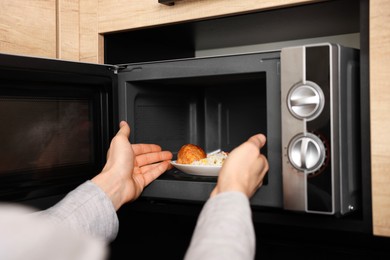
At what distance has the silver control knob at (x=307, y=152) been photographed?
2.21 feet

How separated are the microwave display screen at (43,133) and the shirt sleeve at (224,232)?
0.38 m

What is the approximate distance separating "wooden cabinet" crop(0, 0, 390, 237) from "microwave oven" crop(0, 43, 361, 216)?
0.04 meters

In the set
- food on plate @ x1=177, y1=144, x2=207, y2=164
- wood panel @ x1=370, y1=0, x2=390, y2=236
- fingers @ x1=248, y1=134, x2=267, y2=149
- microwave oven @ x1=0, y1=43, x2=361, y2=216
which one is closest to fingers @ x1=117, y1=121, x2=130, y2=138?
microwave oven @ x1=0, y1=43, x2=361, y2=216

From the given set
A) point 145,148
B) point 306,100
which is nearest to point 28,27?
point 145,148

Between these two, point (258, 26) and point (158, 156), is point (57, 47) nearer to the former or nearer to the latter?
point (158, 156)

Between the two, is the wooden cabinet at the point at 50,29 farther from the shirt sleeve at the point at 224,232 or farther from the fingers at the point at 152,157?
the shirt sleeve at the point at 224,232

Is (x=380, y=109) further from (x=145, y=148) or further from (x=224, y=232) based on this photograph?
(x=145, y=148)

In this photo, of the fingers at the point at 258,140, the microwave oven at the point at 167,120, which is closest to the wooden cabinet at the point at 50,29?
the microwave oven at the point at 167,120

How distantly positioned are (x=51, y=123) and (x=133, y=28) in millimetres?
265

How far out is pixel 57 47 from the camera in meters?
0.95

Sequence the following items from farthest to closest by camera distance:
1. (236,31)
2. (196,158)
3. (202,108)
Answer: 1. (202,108)
2. (236,31)
3. (196,158)

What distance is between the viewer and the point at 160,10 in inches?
35.4

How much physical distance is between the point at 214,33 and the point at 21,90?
476 millimetres

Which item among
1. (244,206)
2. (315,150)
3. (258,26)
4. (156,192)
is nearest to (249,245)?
(244,206)
